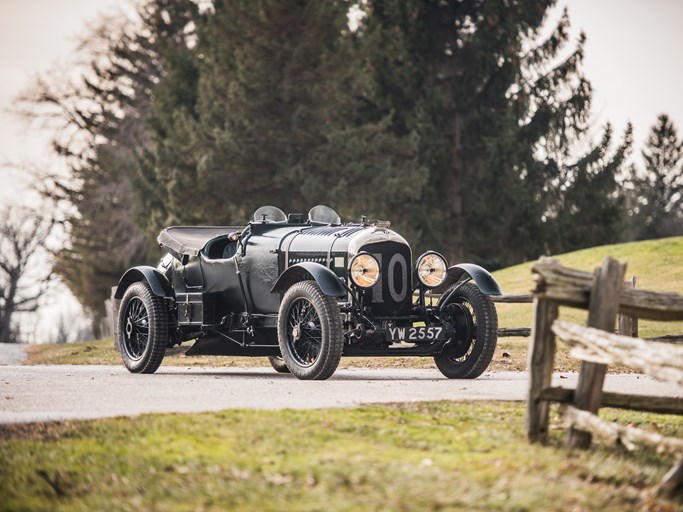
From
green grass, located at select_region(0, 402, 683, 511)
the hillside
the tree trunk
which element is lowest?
green grass, located at select_region(0, 402, 683, 511)

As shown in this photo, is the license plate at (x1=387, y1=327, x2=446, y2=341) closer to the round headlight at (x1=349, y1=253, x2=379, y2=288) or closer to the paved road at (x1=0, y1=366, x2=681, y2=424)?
the paved road at (x1=0, y1=366, x2=681, y2=424)

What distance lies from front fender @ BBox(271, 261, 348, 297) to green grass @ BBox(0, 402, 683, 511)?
3968mm

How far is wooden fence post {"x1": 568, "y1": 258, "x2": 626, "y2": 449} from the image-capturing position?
7871 mm

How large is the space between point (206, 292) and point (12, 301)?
3869 centimetres

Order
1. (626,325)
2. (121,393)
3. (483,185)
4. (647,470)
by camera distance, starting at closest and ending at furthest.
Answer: (647,470) → (121,393) → (626,325) → (483,185)

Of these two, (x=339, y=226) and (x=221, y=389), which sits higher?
Answer: (x=339, y=226)

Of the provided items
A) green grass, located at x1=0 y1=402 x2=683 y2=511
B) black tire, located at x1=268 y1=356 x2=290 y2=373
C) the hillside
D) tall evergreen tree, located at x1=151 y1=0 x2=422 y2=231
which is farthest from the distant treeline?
green grass, located at x1=0 y1=402 x2=683 y2=511

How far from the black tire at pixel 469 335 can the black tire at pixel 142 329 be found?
361 cm

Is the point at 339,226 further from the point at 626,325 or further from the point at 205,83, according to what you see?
the point at 205,83

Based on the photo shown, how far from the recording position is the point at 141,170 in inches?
1566

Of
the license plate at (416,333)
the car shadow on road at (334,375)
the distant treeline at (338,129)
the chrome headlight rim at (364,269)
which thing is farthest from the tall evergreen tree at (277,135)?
the license plate at (416,333)

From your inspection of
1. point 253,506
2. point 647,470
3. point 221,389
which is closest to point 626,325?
point 221,389

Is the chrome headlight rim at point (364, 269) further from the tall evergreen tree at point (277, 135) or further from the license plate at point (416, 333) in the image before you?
the tall evergreen tree at point (277, 135)

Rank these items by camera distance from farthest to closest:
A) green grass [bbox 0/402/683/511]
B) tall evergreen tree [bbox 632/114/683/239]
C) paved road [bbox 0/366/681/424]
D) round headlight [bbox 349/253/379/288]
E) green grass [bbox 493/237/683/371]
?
tall evergreen tree [bbox 632/114/683/239] < green grass [bbox 493/237/683/371] < round headlight [bbox 349/253/379/288] < paved road [bbox 0/366/681/424] < green grass [bbox 0/402/683/511]
